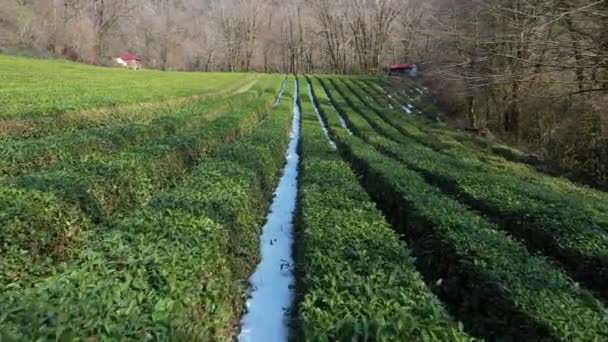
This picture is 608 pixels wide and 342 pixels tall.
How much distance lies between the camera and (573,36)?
16.0 meters

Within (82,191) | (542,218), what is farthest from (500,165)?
(82,191)

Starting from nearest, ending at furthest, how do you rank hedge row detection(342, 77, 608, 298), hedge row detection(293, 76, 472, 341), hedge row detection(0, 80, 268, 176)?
hedge row detection(293, 76, 472, 341), hedge row detection(342, 77, 608, 298), hedge row detection(0, 80, 268, 176)

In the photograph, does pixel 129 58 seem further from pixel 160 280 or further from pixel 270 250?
pixel 160 280

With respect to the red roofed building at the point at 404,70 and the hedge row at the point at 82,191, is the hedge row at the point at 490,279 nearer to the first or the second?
the hedge row at the point at 82,191

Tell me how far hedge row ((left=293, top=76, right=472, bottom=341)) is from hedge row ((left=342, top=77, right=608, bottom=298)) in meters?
3.03

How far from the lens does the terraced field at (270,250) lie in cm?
411

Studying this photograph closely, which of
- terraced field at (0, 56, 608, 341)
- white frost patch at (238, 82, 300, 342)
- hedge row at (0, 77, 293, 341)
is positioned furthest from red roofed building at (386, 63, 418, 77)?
hedge row at (0, 77, 293, 341)

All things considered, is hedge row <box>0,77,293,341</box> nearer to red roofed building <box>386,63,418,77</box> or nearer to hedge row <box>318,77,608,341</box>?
hedge row <box>318,77,608,341</box>

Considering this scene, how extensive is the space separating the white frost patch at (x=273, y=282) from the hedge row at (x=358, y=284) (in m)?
0.64

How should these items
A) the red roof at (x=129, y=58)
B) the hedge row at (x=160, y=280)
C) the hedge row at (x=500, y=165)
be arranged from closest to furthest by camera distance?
the hedge row at (x=160, y=280), the hedge row at (x=500, y=165), the red roof at (x=129, y=58)

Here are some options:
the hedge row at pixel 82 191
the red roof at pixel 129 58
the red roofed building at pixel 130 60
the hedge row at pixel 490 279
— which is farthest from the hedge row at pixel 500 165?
the red roof at pixel 129 58

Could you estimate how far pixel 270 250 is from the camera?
8.80 meters

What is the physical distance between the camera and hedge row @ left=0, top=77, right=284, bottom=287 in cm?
604

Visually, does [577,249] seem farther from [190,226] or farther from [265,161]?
[265,161]
